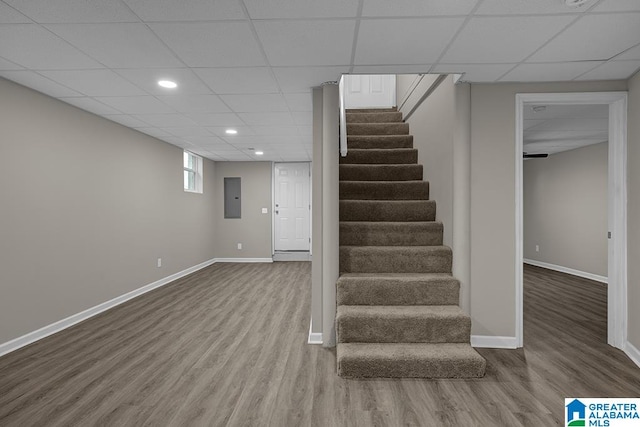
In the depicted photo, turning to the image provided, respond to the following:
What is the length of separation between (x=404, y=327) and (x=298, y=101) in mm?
2349

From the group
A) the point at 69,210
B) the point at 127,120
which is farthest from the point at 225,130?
the point at 69,210

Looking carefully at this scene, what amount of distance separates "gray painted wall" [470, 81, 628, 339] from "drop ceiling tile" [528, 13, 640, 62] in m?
0.52

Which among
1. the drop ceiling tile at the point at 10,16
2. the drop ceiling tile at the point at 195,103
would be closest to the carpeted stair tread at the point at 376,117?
the drop ceiling tile at the point at 195,103

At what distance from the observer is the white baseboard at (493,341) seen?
3.02 metres

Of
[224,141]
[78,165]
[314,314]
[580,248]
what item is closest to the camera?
[314,314]

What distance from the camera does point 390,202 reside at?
12.5 ft

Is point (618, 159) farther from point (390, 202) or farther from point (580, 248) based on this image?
point (580, 248)

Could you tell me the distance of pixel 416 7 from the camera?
1.89m

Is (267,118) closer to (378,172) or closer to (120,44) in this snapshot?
(378,172)

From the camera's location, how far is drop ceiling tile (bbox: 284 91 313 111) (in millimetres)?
3342

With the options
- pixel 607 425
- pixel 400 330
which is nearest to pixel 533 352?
pixel 607 425

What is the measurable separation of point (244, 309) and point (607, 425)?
11.1 ft

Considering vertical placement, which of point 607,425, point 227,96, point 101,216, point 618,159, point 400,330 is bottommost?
point 607,425

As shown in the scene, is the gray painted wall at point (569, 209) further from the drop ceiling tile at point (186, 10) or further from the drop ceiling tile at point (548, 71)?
the drop ceiling tile at point (186, 10)
